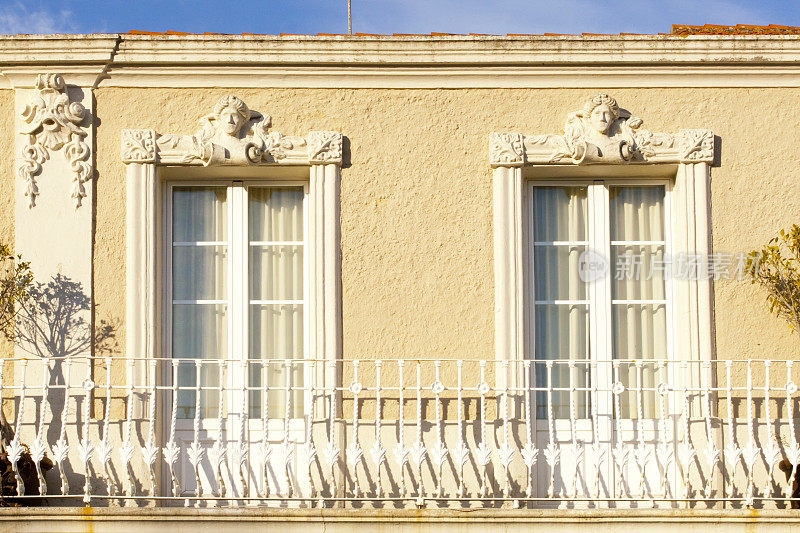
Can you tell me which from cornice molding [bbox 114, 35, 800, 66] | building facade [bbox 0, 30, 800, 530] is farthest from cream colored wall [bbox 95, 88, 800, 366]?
cornice molding [bbox 114, 35, 800, 66]

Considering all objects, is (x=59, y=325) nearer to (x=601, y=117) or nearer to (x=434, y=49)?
(x=434, y=49)

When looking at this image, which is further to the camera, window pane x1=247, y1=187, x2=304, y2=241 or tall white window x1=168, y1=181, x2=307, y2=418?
window pane x1=247, y1=187, x2=304, y2=241

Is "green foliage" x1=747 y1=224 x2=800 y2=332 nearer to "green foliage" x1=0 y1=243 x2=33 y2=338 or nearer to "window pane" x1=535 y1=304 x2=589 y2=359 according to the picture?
"window pane" x1=535 y1=304 x2=589 y2=359

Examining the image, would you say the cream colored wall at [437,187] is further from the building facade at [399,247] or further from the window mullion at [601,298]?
the window mullion at [601,298]

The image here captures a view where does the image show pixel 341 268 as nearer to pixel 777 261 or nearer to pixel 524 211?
pixel 524 211

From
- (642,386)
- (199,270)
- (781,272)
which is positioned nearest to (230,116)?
(199,270)

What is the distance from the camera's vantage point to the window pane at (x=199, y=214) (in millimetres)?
8742

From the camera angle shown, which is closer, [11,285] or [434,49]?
[11,285]

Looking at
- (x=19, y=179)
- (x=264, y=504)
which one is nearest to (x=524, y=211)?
(x=264, y=504)

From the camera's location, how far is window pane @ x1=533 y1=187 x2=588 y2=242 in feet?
28.7

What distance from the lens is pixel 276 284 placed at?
871 cm

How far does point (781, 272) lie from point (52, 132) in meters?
5.10

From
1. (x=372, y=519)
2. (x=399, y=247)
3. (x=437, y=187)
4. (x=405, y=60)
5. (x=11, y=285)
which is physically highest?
Answer: (x=405, y=60)

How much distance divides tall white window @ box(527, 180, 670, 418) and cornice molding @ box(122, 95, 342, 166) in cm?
156
